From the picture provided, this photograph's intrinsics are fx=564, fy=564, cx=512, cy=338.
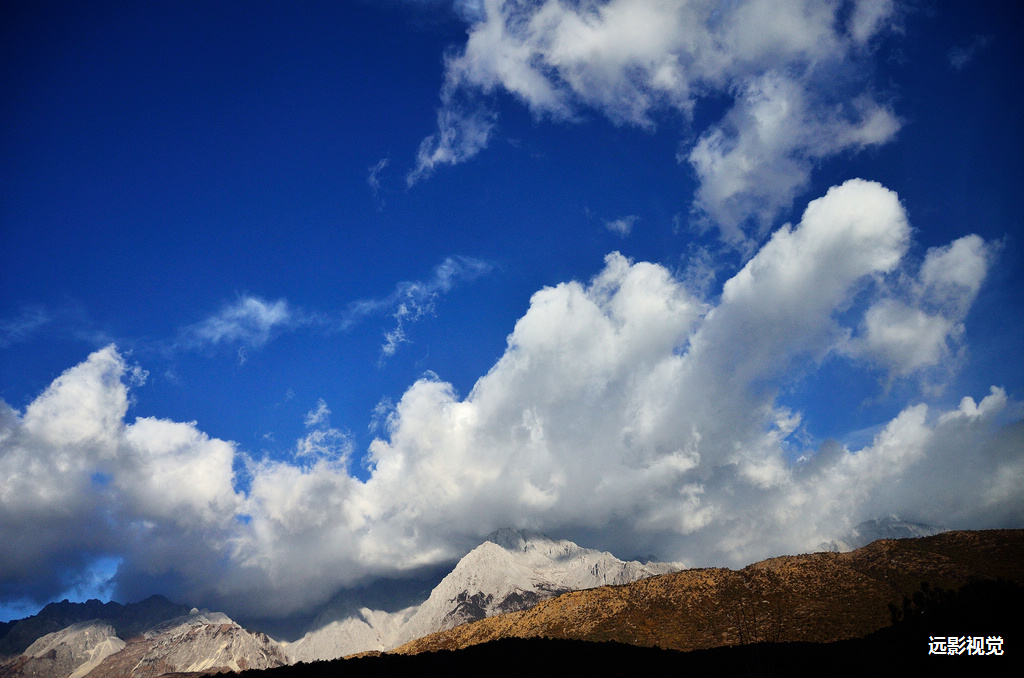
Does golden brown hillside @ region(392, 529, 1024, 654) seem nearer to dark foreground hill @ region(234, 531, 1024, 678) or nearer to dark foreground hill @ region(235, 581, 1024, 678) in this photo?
dark foreground hill @ region(234, 531, 1024, 678)

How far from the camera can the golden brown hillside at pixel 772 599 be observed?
344 feet

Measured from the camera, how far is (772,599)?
117 m

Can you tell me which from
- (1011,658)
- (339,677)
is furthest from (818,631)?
(339,677)

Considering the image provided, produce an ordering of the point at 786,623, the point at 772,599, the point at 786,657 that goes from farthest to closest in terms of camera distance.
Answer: the point at 772,599, the point at 786,623, the point at 786,657

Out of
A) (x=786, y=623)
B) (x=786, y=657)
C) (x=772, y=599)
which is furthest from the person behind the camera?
(x=772, y=599)

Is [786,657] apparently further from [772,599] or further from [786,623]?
[772,599]

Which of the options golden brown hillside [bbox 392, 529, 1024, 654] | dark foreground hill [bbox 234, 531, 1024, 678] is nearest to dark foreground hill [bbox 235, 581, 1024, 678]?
dark foreground hill [bbox 234, 531, 1024, 678]

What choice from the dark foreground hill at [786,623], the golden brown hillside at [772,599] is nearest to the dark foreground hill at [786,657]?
the dark foreground hill at [786,623]

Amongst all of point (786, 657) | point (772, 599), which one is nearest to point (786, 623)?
point (772, 599)

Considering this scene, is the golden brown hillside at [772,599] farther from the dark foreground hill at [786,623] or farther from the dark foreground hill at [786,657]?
the dark foreground hill at [786,657]

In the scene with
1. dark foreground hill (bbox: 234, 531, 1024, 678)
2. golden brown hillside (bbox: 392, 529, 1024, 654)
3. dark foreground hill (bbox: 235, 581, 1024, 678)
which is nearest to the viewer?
dark foreground hill (bbox: 235, 581, 1024, 678)

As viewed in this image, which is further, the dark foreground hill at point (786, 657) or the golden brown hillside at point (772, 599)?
the golden brown hillside at point (772, 599)

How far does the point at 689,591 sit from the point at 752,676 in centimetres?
7003

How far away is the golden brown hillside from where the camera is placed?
10494 centimetres
